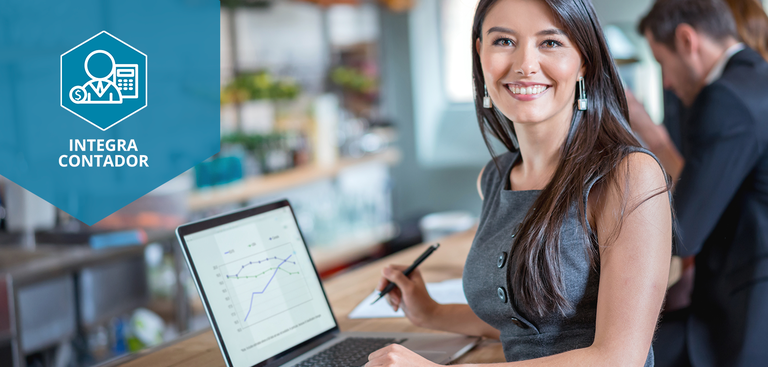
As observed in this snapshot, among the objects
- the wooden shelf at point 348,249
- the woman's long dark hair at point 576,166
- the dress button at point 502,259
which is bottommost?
the wooden shelf at point 348,249

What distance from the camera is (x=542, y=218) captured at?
3.49 feet

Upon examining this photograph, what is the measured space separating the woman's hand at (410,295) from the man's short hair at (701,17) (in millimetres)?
1154

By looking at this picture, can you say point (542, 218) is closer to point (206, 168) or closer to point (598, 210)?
point (598, 210)

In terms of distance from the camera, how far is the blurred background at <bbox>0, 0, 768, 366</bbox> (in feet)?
8.90

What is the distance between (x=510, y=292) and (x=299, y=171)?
3.04 meters

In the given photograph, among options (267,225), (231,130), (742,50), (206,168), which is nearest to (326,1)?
(231,130)

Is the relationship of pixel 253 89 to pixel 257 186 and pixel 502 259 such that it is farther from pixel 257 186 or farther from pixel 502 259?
pixel 502 259

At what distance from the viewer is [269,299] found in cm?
115

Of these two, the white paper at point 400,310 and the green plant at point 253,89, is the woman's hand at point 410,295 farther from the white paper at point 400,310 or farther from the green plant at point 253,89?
the green plant at point 253,89

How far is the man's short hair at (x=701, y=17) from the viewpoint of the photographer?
1.87 m

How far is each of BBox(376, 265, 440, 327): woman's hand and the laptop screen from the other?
14 cm

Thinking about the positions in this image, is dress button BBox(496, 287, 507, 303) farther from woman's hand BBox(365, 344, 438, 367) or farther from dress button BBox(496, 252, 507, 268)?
woman's hand BBox(365, 344, 438, 367)

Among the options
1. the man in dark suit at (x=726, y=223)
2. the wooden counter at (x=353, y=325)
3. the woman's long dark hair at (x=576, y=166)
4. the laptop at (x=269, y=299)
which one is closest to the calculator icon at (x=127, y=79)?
the laptop at (x=269, y=299)

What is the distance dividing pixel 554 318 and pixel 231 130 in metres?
3.18
